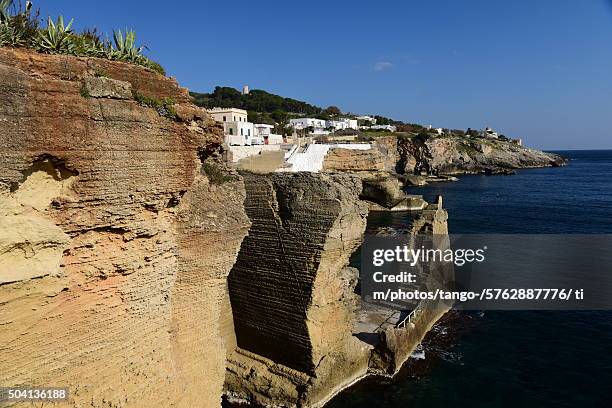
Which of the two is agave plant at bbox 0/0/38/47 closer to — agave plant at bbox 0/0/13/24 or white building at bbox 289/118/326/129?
agave plant at bbox 0/0/13/24

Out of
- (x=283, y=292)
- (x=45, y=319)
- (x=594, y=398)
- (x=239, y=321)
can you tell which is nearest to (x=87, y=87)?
(x=45, y=319)

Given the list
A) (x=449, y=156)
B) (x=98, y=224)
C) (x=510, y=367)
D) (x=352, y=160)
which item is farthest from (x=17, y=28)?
(x=449, y=156)

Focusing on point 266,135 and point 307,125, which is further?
point 307,125

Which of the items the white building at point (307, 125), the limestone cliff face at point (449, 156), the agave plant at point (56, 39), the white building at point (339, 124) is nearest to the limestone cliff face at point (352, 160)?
the limestone cliff face at point (449, 156)

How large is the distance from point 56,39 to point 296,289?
28.3ft

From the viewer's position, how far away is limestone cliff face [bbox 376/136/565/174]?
8888 centimetres

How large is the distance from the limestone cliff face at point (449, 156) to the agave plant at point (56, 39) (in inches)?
2895

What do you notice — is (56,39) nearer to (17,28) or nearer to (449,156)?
(17,28)

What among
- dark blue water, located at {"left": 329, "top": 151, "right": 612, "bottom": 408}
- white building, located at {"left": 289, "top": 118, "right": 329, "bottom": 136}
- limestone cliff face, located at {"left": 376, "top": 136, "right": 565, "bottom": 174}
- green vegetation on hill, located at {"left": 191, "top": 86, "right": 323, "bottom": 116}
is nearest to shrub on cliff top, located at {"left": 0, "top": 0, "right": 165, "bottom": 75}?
dark blue water, located at {"left": 329, "top": 151, "right": 612, "bottom": 408}

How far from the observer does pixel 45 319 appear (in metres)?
6.04

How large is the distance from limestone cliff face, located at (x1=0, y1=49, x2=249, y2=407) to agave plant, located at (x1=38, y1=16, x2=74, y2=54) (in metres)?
0.38

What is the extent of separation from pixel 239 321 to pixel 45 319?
28.1ft

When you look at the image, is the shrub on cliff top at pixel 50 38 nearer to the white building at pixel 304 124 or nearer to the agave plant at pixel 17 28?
the agave plant at pixel 17 28

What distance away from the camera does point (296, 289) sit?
12.7m
